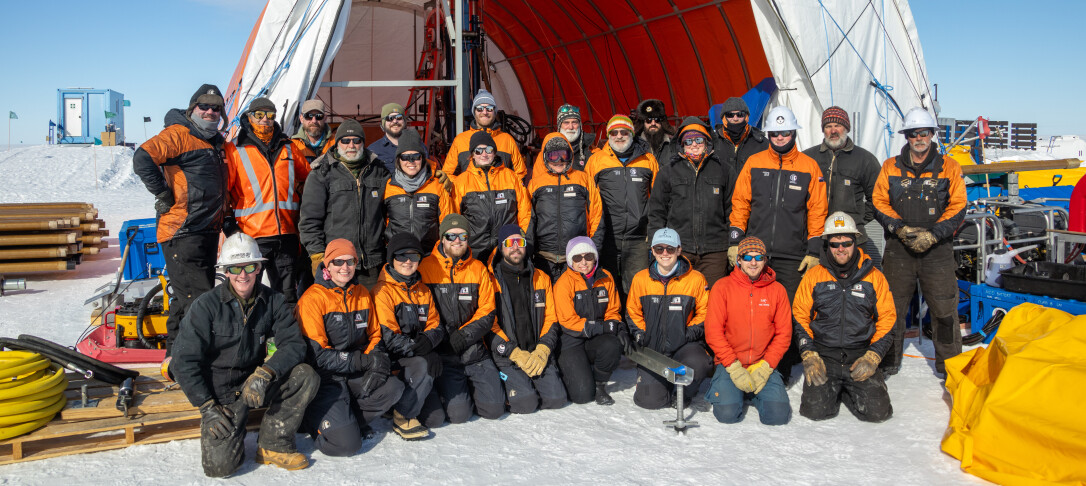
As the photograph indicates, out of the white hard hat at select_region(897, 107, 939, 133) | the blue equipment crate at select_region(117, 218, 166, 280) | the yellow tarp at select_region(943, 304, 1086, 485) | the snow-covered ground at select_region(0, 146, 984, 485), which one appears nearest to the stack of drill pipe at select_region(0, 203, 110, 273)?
the blue equipment crate at select_region(117, 218, 166, 280)

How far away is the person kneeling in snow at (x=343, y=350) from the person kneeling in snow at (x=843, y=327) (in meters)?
2.24

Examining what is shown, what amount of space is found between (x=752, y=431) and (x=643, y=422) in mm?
565

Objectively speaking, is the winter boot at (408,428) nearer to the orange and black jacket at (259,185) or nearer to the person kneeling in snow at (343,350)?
the person kneeling in snow at (343,350)

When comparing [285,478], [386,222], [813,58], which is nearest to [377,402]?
[285,478]

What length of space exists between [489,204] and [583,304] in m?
0.87

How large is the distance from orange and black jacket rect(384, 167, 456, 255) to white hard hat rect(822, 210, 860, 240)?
7.39ft

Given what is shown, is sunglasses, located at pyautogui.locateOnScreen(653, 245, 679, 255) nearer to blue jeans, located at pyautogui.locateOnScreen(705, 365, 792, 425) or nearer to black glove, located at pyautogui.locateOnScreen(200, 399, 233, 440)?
blue jeans, located at pyautogui.locateOnScreen(705, 365, 792, 425)

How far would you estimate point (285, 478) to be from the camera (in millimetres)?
3137

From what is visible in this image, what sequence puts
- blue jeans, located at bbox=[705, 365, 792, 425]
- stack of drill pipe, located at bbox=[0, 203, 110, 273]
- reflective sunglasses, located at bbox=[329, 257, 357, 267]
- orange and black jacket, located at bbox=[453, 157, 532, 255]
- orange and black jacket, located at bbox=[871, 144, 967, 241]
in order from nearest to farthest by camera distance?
reflective sunglasses, located at bbox=[329, 257, 357, 267] < blue jeans, located at bbox=[705, 365, 792, 425] < orange and black jacket, located at bbox=[871, 144, 967, 241] < orange and black jacket, located at bbox=[453, 157, 532, 255] < stack of drill pipe, located at bbox=[0, 203, 110, 273]

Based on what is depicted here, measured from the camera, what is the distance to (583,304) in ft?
14.2

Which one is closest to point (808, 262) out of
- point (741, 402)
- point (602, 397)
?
point (741, 402)

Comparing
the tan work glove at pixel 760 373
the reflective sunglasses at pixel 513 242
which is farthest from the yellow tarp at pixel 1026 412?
the reflective sunglasses at pixel 513 242

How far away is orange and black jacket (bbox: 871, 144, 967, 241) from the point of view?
14.5 ft

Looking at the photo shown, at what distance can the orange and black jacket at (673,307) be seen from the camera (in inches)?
165
